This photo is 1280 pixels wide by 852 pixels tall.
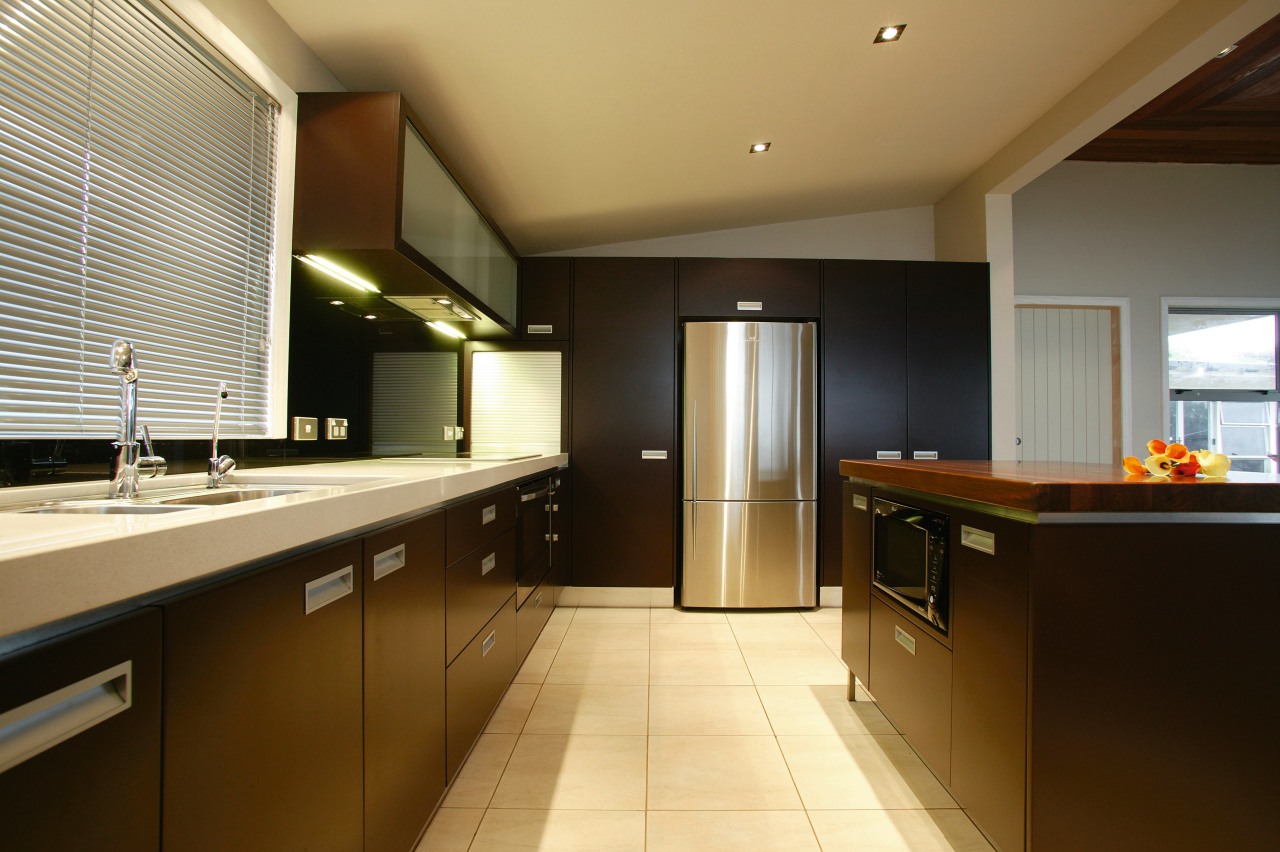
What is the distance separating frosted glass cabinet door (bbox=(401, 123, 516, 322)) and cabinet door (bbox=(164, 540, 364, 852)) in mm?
1339

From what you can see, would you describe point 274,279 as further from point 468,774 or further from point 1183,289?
point 1183,289

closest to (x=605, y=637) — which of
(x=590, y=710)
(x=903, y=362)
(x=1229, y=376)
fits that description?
(x=590, y=710)

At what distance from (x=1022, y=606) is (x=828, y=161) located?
290 centimetres

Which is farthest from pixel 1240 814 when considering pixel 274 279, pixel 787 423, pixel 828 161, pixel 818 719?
pixel 828 161

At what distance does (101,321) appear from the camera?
4.22ft

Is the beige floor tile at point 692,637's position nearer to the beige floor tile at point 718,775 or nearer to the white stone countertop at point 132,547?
the beige floor tile at point 718,775

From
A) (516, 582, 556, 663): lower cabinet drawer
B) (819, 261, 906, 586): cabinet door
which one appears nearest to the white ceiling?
(819, 261, 906, 586): cabinet door

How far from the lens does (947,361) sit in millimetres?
3527

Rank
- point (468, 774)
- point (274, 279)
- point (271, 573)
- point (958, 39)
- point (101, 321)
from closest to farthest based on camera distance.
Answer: point (271, 573), point (101, 321), point (468, 774), point (274, 279), point (958, 39)

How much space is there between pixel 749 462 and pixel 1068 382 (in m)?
2.95

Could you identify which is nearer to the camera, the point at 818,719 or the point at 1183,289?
the point at 818,719

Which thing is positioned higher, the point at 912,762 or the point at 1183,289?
the point at 1183,289

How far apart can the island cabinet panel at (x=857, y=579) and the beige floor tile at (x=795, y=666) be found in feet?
0.83

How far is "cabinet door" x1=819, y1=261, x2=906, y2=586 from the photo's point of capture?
3484 millimetres
